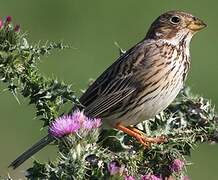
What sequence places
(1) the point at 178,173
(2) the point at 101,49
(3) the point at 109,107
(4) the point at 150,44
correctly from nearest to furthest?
1. (1) the point at 178,173
2. (3) the point at 109,107
3. (4) the point at 150,44
4. (2) the point at 101,49

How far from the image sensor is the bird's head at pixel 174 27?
7758mm

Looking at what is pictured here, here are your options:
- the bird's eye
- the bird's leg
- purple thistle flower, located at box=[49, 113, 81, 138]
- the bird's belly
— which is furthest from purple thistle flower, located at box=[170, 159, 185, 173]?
the bird's eye

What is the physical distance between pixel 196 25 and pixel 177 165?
2.51 m

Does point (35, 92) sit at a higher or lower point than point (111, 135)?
higher

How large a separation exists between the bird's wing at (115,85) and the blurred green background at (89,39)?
4065mm

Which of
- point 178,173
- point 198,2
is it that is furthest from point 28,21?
point 178,173

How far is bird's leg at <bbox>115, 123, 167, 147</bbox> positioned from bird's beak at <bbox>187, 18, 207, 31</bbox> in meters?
1.10

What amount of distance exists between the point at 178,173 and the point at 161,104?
1.64 m

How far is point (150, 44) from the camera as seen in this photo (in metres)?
7.80

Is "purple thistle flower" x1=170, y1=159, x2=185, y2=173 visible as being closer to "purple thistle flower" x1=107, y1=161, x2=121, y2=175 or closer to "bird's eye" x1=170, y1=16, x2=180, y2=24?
"purple thistle flower" x1=107, y1=161, x2=121, y2=175

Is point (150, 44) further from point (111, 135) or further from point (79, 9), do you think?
point (79, 9)

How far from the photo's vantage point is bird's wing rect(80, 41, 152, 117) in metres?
7.19

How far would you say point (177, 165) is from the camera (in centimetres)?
535

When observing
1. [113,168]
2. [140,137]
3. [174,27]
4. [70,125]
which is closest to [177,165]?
[113,168]
